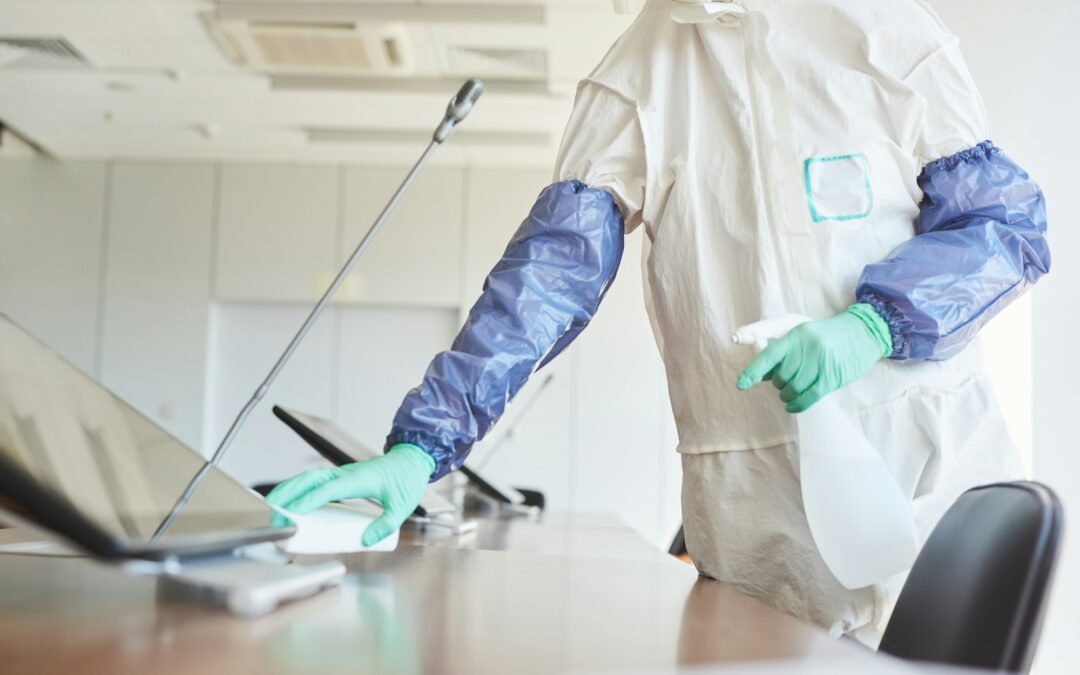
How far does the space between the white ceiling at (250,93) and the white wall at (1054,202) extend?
1.75 meters

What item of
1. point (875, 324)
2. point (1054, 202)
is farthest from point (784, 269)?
point (1054, 202)

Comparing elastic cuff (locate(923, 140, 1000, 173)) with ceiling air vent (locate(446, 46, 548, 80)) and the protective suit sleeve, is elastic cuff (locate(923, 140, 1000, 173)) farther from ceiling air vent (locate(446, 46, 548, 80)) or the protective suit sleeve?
ceiling air vent (locate(446, 46, 548, 80))

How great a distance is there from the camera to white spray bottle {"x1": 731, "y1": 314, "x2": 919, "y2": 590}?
106 cm

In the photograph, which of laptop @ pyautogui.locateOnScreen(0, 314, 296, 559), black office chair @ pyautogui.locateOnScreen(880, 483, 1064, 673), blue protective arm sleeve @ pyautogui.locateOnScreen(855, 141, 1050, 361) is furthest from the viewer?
blue protective arm sleeve @ pyautogui.locateOnScreen(855, 141, 1050, 361)

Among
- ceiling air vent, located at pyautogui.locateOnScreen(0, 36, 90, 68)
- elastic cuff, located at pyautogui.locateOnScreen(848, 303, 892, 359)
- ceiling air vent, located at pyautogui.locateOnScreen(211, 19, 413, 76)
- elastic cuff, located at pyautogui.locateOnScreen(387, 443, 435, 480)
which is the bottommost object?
elastic cuff, located at pyautogui.locateOnScreen(387, 443, 435, 480)

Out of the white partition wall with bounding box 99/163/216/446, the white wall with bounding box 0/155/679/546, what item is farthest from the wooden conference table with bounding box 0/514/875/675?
the white partition wall with bounding box 99/163/216/446

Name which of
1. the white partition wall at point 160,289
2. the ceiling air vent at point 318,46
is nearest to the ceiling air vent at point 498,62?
the ceiling air vent at point 318,46

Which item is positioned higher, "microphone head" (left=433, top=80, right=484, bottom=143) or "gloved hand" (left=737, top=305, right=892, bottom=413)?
"microphone head" (left=433, top=80, right=484, bottom=143)

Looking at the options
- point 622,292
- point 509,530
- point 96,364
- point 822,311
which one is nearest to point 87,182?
point 96,364

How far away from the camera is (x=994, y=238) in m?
1.15

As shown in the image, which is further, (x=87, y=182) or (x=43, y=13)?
(x=87, y=182)

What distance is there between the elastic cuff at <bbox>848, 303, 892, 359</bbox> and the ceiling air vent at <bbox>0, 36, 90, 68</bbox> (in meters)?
4.22

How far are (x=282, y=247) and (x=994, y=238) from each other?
5.66 m

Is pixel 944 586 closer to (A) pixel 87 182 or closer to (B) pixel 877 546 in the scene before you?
(B) pixel 877 546
